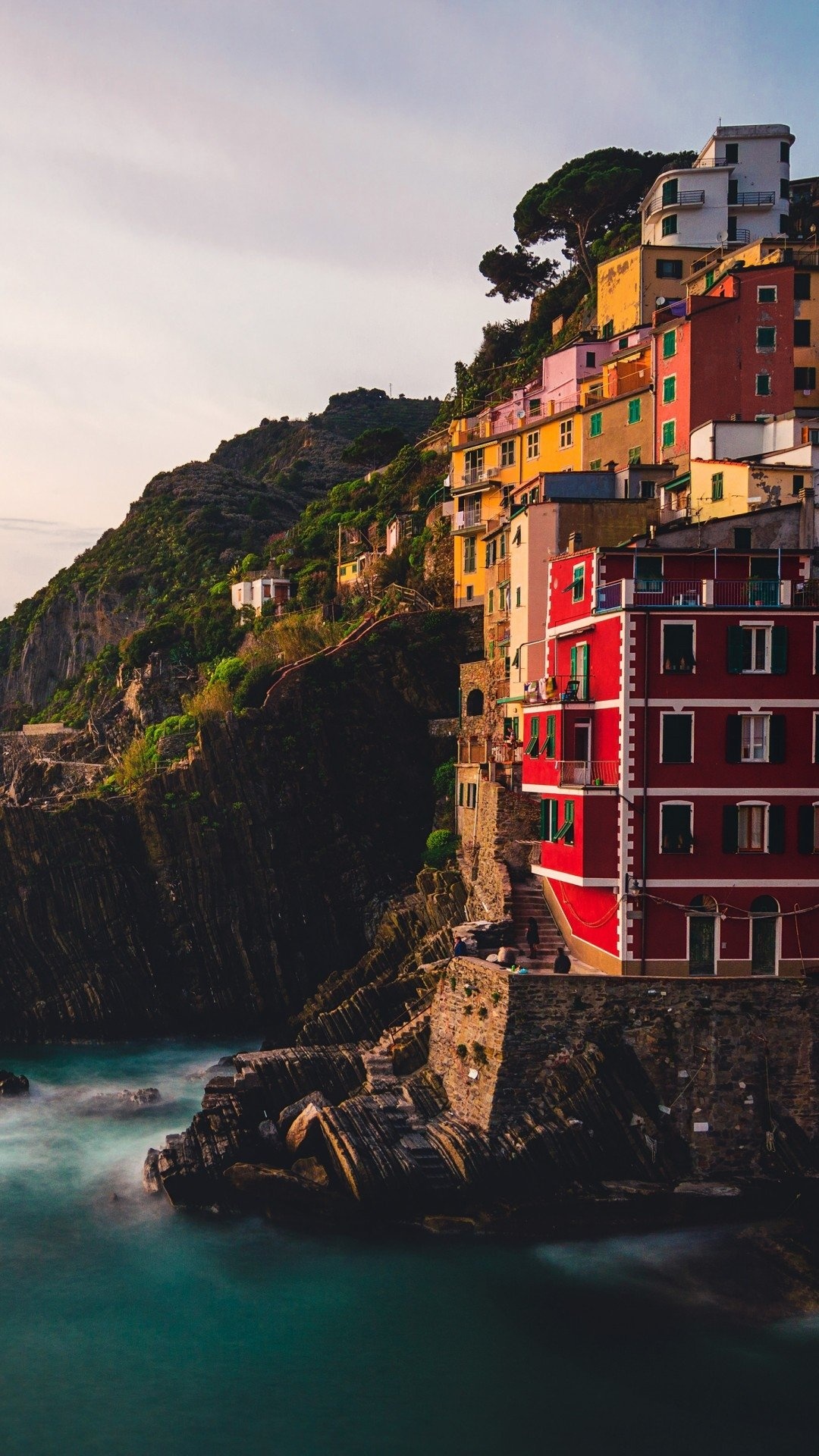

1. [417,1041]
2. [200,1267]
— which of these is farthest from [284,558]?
[200,1267]

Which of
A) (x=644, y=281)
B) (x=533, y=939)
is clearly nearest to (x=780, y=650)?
(x=533, y=939)

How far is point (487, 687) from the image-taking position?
160 feet

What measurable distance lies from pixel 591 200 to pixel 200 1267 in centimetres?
6885

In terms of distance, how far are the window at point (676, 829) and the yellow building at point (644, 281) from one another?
3410cm

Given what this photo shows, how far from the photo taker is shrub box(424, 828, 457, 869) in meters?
48.6

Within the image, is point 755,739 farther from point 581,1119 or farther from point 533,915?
point 581,1119

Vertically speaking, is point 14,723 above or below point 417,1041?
above

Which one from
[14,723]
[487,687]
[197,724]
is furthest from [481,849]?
[14,723]

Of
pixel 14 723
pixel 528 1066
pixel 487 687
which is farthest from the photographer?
pixel 14 723

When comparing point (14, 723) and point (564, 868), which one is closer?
point (564, 868)

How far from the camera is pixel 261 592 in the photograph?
76.8 m

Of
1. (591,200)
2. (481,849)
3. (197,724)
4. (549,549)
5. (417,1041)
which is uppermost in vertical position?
(591,200)

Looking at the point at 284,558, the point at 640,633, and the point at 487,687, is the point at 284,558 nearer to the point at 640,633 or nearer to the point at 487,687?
the point at 487,687

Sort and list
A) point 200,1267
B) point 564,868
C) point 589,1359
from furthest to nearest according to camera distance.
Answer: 1. point 564,868
2. point 200,1267
3. point 589,1359
